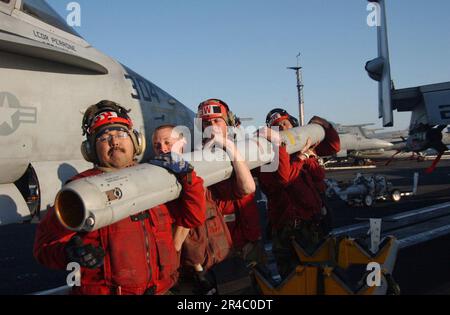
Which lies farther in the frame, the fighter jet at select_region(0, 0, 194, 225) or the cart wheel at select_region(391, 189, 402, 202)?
the cart wheel at select_region(391, 189, 402, 202)

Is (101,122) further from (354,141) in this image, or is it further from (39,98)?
(354,141)

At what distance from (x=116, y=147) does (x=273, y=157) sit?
5.79ft

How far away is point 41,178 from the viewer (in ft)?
15.0

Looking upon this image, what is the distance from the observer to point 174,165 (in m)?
2.78

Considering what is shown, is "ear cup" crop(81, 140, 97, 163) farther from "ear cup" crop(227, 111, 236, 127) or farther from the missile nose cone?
the missile nose cone

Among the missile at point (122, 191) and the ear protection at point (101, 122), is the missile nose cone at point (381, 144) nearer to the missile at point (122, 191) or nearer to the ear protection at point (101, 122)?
the missile at point (122, 191)

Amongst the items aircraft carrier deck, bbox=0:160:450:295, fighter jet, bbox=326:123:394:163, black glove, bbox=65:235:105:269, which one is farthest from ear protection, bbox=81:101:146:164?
fighter jet, bbox=326:123:394:163

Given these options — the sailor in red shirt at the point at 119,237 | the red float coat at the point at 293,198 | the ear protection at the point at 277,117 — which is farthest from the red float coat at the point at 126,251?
the ear protection at the point at 277,117

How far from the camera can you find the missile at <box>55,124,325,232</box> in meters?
2.27

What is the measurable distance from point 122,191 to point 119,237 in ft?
0.99

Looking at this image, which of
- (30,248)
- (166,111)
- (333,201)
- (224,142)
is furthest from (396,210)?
(224,142)

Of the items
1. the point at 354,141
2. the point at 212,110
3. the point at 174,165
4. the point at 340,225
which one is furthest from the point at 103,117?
the point at 354,141
